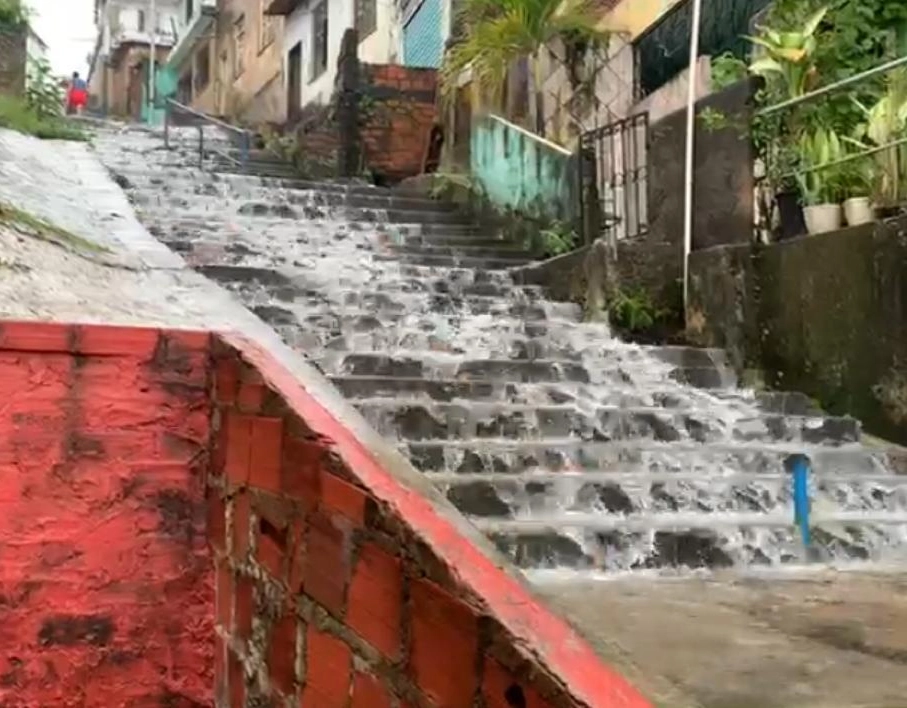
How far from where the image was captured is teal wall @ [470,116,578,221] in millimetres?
9320

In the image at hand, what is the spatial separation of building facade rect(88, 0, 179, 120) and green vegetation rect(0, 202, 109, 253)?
25.4 metres

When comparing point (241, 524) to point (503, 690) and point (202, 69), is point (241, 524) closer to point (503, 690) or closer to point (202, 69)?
point (503, 690)

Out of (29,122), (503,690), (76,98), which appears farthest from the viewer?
(76,98)

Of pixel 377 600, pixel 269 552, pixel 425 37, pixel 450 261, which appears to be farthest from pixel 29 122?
pixel 377 600

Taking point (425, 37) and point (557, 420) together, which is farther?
point (425, 37)

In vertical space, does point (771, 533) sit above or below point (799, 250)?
below

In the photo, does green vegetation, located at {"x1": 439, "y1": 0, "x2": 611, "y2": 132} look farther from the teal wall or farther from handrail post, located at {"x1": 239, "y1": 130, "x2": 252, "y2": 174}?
handrail post, located at {"x1": 239, "y1": 130, "x2": 252, "y2": 174}

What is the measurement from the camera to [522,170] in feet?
32.8

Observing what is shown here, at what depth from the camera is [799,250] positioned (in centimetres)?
619

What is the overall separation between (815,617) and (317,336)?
3222mm

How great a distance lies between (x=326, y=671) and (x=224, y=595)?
2.57 feet

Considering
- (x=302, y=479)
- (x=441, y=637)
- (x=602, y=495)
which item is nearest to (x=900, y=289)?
(x=602, y=495)

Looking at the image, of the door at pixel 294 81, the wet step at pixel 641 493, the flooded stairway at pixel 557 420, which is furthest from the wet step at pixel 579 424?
the door at pixel 294 81

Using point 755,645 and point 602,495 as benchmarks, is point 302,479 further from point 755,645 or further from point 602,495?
point 602,495
